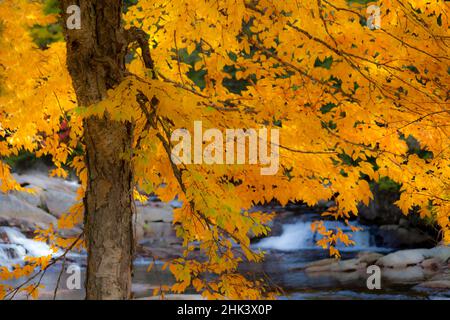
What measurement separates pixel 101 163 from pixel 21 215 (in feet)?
39.8

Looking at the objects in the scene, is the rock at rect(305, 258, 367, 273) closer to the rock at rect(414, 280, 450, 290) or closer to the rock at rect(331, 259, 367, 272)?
the rock at rect(331, 259, 367, 272)

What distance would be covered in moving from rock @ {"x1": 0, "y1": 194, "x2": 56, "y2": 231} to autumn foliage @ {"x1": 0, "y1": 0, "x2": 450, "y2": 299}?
31.3 ft

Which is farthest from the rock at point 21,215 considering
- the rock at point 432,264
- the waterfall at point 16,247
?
the rock at point 432,264

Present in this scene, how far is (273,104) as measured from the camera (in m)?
4.64

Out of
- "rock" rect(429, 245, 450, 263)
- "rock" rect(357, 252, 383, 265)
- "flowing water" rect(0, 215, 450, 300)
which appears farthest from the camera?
"rock" rect(357, 252, 383, 265)

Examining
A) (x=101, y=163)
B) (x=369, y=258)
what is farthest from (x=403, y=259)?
(x=101, y=163)

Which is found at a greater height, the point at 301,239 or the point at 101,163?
the point at 101,163

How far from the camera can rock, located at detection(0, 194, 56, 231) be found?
47.1 ft

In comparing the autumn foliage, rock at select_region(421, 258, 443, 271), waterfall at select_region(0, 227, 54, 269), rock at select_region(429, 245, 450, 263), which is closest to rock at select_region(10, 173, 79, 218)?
waterfall at select_region(0, 227, 54, 269)

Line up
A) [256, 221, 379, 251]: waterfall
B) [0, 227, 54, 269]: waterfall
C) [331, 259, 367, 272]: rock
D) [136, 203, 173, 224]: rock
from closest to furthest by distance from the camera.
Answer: [331, 259, 367, 272]: rock < [0, 227, 54, 269]: waterfall < [256, 221, 379, 251]: waterfall < [136, 203, 173, 224]: rock

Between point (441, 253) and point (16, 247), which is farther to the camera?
point (16, 247)

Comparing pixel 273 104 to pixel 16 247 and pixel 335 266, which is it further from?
pixel 16 247

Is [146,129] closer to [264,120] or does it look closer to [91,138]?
[91,138]
